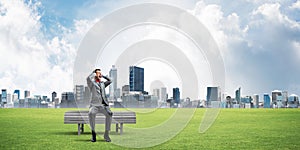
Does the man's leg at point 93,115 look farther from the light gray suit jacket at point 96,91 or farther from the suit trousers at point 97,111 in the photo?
the light gray suit jacket at point 96,91

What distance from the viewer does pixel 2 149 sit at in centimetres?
1183

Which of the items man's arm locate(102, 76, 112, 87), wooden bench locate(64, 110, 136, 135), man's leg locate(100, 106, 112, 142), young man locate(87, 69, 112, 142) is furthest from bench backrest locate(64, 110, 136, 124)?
man's arm locate(102, 76, 112, 87)

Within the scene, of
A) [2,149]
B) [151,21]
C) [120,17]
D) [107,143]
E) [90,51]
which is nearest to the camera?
[2,149]

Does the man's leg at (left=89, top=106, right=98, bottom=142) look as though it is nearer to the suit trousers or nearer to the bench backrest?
the suit trousers

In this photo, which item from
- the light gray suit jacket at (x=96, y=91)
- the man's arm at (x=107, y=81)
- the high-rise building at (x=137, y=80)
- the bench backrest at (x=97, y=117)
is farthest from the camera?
the high-rise building at (x=137, y=80)

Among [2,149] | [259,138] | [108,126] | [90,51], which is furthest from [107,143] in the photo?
[259,138]

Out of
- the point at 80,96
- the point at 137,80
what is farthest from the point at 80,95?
the point at 137,80

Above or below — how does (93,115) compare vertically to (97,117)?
above

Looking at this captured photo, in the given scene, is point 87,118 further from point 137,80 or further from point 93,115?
point 137,80

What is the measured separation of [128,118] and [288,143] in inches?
232

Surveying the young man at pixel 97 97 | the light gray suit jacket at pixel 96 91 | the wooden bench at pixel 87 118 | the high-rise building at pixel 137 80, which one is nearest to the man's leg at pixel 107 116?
the young man at pixel 97 97

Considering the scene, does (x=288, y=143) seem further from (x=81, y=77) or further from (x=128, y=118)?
(x=81, y=77)

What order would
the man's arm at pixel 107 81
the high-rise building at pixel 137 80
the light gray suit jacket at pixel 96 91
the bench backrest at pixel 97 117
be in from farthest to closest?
the high-rise building at pixel 137 80
the bench backrest at pixel 97 117
the man's arm at pixel 107 81
the light gray suit jacket at pixel 96 91

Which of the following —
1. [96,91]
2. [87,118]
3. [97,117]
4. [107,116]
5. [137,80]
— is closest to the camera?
[96,91]
